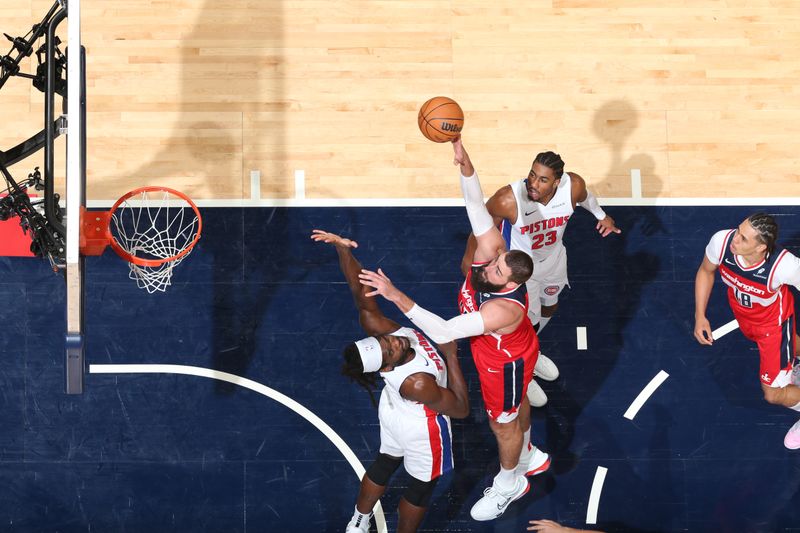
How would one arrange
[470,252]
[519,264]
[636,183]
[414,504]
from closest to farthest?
[519,264] < [414,504] < [470,252] < [636,183]

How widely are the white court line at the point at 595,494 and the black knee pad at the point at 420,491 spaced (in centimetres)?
144

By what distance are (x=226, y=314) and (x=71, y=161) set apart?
2049 mm

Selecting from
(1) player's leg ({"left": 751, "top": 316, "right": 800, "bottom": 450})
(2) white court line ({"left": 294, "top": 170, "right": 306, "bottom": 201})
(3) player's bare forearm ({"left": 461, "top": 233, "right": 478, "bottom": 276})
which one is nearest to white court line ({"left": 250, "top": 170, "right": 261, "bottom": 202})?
(2) white court line ({"left": 294, "top": 170, "right": 306, "bottom": 201})

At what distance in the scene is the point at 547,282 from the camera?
7012mm

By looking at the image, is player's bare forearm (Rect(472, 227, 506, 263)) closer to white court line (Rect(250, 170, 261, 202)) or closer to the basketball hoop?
white court line (Rect(250, 170, 261, 202))

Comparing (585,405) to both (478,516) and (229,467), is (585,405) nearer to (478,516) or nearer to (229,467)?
(478,516)

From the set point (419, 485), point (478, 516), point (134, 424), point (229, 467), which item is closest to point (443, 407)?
point (419, 485)

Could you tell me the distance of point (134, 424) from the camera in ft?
23.9

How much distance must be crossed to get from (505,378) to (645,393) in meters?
1.69

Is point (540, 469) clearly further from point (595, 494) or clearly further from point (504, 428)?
point (504, 428)

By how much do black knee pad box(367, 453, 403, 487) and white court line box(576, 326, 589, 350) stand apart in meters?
1.88

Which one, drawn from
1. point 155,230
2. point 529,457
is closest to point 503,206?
point 529,457

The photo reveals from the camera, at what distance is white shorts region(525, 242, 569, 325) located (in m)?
6.89

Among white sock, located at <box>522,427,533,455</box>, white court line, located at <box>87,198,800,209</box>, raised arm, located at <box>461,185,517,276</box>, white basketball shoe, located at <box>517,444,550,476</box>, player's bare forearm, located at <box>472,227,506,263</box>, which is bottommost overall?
white basketball shoe, located at <box>517,444,550,476</box>
